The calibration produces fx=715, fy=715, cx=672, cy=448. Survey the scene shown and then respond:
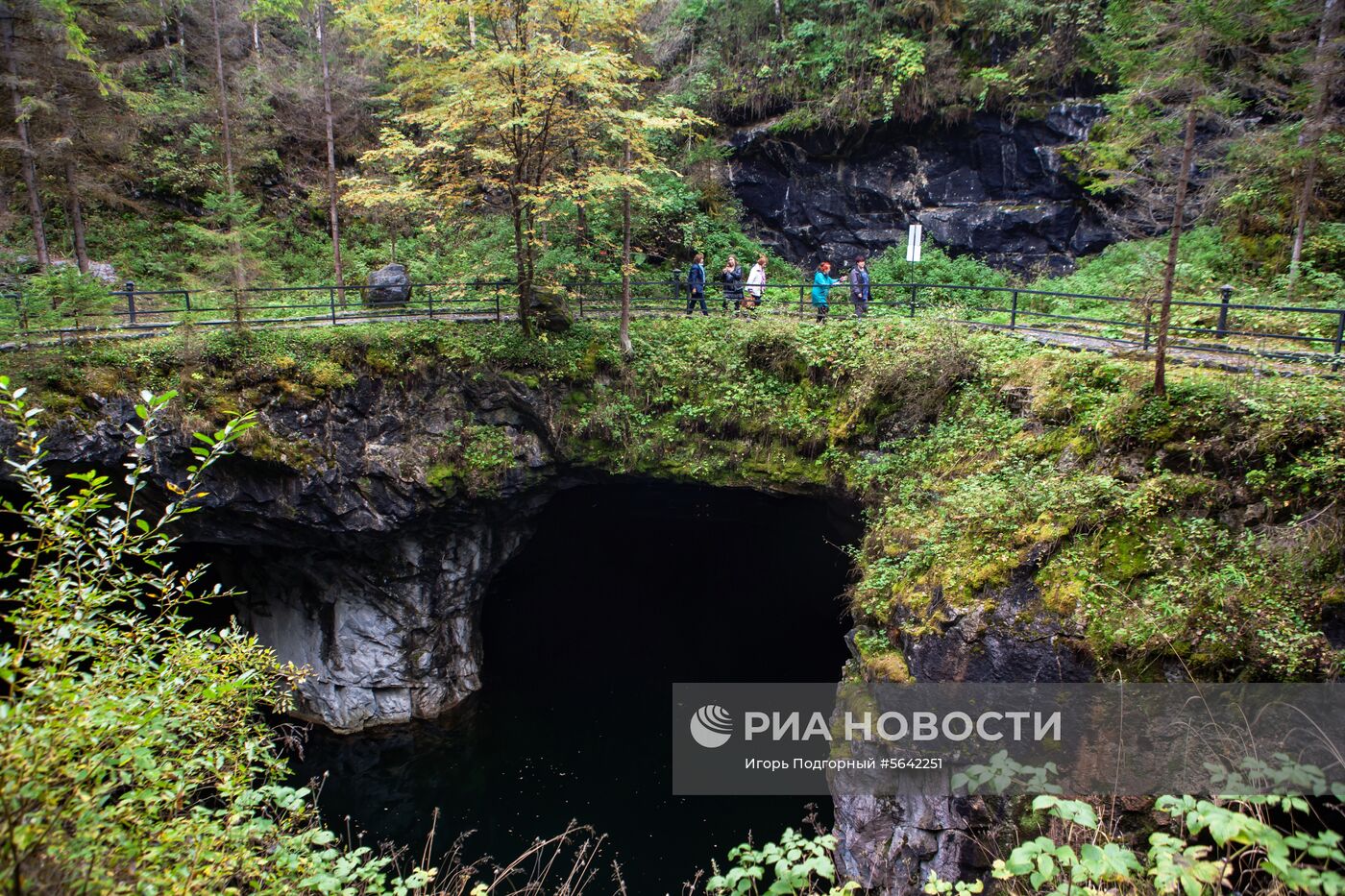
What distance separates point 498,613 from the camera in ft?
61.9

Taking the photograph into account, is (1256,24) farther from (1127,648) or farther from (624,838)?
(624,838)

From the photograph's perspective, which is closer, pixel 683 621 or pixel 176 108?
pixel 683 621

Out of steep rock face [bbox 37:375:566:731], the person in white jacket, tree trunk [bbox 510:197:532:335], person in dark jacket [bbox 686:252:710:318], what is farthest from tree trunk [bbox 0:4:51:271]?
the person in white jacket

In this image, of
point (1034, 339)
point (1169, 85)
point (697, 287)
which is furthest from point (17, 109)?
point (1169, 85)

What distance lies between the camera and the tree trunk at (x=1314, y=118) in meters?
11.3

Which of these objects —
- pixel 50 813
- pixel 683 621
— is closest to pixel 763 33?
pixel 683 621

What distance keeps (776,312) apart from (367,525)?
9.49 m

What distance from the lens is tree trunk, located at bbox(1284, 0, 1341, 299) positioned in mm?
11297

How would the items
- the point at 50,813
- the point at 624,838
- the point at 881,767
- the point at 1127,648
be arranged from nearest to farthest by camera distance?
the point at 50,813 → the point at 1127,648 → the point at 881,767 → the point at 624,838

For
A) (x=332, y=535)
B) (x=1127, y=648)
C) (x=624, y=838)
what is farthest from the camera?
(x=332, y=535)

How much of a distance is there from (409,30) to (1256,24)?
14.3 metres

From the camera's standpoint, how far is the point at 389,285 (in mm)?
15609

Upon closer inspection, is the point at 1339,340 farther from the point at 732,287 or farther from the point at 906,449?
the point at 732,287

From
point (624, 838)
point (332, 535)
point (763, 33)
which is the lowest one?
point (624, 838)
